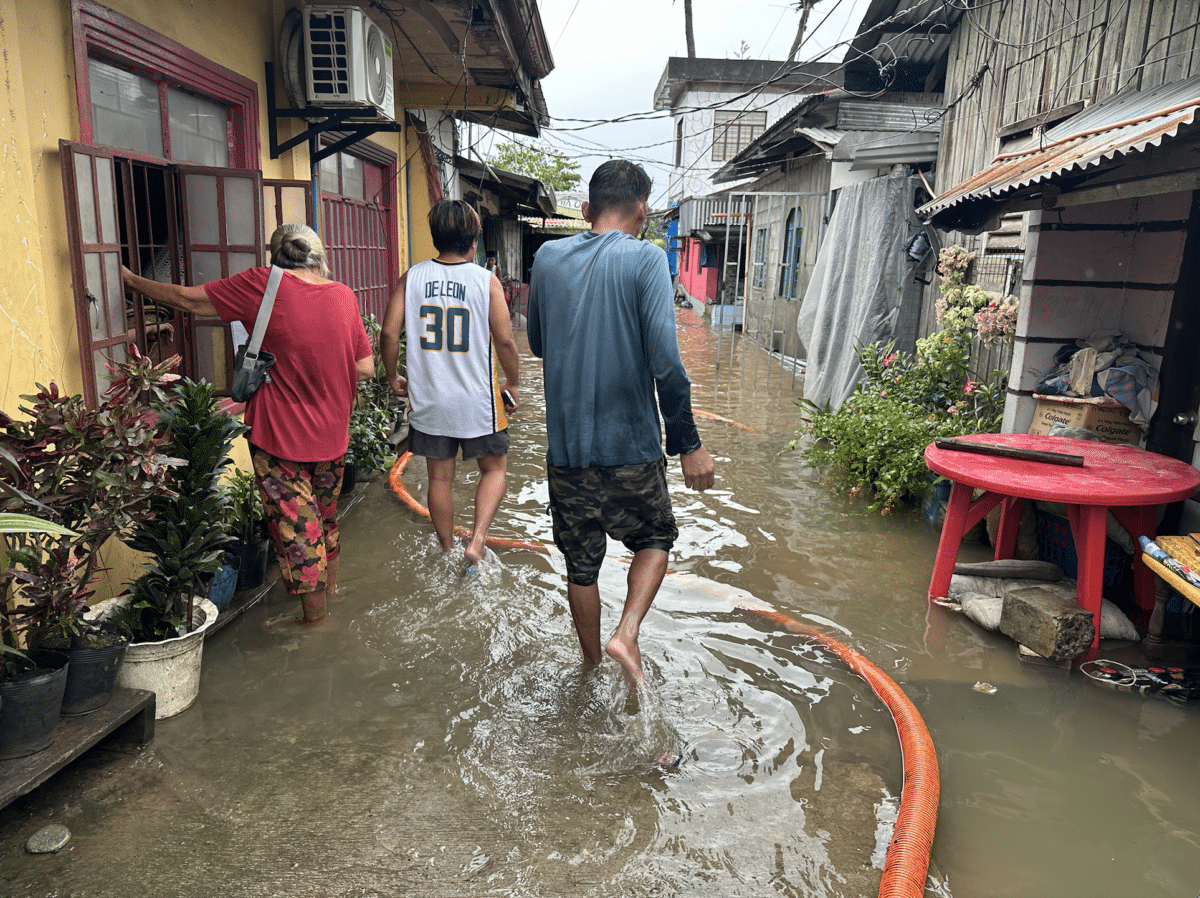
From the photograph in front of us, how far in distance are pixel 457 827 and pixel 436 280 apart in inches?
109

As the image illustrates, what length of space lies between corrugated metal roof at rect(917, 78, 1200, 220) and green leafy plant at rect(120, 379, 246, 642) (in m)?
4.04

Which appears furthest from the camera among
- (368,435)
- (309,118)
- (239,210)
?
(368,435)

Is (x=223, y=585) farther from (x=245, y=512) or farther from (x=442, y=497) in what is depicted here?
(x=442, y=497)

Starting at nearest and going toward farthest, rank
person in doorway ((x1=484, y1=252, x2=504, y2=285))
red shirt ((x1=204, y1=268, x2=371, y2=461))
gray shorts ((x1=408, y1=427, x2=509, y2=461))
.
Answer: red shirt ((x1=204, y1=268, x2=371, y2=461)) → gray shorts ((x1=408, y1=427, x2=509, y2=461)) → person in doorway ((x1=484, y1=252, x2=504, y2=285))

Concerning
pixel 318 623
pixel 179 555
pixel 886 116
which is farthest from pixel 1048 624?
pixel 886 116

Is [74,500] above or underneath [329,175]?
underneath

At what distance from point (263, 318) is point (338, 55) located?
113 inches

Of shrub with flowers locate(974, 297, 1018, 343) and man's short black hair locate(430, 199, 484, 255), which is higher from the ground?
man's short black hair locate(430, 199, 484, 255)

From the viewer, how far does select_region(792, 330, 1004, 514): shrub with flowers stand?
243 inches

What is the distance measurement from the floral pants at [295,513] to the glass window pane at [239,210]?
1.67 metres

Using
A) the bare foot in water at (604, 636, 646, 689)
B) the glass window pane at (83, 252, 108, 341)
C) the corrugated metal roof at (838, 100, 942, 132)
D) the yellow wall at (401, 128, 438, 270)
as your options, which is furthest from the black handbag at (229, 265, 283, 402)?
the corrugated metal roof at (838, 100, 942, 132)

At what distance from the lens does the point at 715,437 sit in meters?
8.92

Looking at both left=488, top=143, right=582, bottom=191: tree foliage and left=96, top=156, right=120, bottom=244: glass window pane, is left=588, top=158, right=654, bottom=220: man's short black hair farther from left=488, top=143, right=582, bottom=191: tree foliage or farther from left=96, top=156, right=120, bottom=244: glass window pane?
left=488, top=143, right=582, bottom=191: tree foliage

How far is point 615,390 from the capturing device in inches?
128
